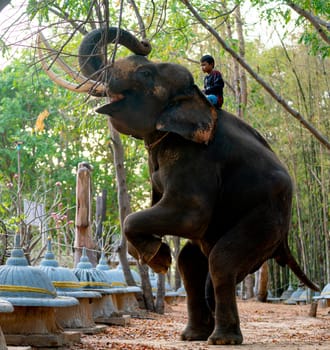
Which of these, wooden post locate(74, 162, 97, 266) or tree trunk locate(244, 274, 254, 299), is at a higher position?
wooden post locate(74, 162, 97, 266)

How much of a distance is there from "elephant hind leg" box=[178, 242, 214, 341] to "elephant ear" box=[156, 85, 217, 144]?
1.27m

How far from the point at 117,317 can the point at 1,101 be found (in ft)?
61.8

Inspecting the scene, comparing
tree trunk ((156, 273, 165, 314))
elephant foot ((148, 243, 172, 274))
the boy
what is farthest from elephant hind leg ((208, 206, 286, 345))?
tree trunk ((156, 273, 165, 314))

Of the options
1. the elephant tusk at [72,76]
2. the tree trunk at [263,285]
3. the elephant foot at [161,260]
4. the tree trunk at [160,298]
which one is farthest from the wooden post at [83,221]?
the tree trunk at [263,285]

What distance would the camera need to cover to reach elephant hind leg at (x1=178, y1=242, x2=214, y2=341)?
284 inches

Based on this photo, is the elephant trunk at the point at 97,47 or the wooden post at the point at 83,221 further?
the wooden post at the point at 83,221

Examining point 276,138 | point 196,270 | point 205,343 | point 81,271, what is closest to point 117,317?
point 81,271

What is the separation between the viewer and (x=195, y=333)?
7125 mm

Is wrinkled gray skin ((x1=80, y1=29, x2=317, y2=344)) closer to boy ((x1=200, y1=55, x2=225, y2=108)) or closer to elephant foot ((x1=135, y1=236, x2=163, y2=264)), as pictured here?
elephant foot ((x1=135, y1=236, x2=163, y2=264))

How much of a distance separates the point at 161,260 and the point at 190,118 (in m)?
1.18

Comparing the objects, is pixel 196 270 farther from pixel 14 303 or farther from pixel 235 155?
pixel 14 303

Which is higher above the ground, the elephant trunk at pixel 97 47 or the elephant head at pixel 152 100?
the elephant trunk at pixel 97 47

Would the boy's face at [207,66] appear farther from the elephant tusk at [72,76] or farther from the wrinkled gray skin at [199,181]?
the elephant tusk at [72,76]

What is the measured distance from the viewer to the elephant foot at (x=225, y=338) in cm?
627
